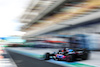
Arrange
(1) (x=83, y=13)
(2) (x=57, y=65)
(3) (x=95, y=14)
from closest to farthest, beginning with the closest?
(2) (x=57, y=65) → (3) (x=95, y=14) → (1) (x=83, y=13)

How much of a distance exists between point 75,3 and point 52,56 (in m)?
2.53

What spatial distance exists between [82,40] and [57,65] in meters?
2.30

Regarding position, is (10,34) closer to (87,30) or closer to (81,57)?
(87,30)

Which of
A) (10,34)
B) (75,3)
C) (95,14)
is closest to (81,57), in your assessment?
(95,14)

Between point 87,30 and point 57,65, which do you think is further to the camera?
point 87,30

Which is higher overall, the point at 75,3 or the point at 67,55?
the point at 75,3

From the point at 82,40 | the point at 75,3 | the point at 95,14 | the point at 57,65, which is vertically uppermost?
the point at 75,3

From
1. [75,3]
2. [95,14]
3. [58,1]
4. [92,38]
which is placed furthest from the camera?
[58,1]

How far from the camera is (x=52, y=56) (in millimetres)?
2232

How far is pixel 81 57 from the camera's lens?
194 centimetres

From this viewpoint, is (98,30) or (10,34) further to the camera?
(10,34)

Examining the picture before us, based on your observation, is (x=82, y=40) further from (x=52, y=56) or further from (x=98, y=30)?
(x=52, y=56)

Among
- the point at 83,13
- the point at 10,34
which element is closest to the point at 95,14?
the point at 83,13

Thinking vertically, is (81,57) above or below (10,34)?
below
